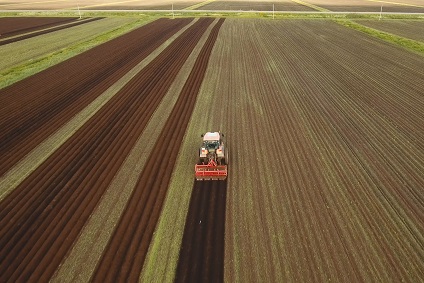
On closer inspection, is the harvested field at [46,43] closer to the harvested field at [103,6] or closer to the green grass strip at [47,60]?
the green grass strip at [47,60]

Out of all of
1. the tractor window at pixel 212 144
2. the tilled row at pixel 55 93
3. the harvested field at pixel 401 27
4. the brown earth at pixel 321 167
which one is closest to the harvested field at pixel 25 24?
the tilled row at pixel 55 93

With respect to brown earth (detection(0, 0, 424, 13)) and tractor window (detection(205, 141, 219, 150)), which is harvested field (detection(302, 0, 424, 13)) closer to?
brown earth (detection(0, 0, 424, 13))

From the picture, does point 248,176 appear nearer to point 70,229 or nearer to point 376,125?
point 70,229

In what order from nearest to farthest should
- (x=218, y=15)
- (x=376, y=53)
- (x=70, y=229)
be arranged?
(x=70, y=229) → (x=376, y=53) → (x=218, y=15)

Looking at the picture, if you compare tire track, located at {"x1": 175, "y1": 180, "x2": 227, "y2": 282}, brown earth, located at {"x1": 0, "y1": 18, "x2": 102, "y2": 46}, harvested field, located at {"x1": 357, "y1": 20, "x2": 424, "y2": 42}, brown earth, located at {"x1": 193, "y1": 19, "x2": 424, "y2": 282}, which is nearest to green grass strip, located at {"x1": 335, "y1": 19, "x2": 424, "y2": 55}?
harvested field, located at {"x1": 357, "y1": 20, "x2": 424, "y2": 42}

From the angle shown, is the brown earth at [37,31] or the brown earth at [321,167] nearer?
the brown earth at [321,167]

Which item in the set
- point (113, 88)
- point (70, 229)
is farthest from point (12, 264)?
point (113, 88)

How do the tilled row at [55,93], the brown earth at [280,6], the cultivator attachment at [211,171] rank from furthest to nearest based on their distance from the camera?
the brown earth at [280,6] < the tilled row at [55,93] < the cultivator attachment at [211,171]

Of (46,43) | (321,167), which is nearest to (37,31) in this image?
(46,43)
